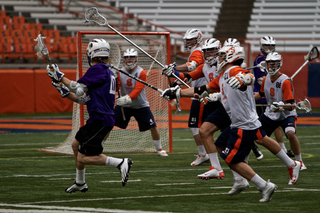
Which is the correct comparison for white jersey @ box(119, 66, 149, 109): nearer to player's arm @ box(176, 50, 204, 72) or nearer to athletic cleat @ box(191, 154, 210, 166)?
player's arm @ box(176, 50, 204, 72)

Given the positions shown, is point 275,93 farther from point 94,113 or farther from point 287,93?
point 94,113

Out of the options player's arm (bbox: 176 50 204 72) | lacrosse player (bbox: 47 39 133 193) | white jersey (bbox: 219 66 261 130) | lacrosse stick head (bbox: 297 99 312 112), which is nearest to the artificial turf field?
lacrosse player (bbox: 47 39 133 193)

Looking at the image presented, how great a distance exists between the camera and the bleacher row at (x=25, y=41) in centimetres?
1897

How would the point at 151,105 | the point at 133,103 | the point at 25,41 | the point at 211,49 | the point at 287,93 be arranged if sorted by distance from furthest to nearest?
the point at 25,41
the point at 151,105
the point at 133,103
the point at 287,93
the point at 211,49

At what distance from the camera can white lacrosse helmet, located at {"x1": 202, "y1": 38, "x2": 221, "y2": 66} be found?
6.91 m

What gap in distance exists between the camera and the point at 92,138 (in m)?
5.66

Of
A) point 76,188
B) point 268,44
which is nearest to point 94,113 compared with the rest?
point 76,188

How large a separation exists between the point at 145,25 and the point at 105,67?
17.3m

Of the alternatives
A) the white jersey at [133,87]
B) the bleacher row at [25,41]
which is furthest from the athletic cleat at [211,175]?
the bleacher row at [25,41]

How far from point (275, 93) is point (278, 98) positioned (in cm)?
8

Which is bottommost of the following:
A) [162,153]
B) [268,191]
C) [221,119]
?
[162,153]

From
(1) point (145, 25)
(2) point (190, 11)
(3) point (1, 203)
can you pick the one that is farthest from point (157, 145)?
(2) point (190, 11)

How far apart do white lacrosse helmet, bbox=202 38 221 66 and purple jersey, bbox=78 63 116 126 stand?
63.8 inches

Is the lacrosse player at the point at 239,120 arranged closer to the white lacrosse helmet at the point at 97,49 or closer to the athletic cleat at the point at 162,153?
the white lacrosse helmet at the point at 97,49
